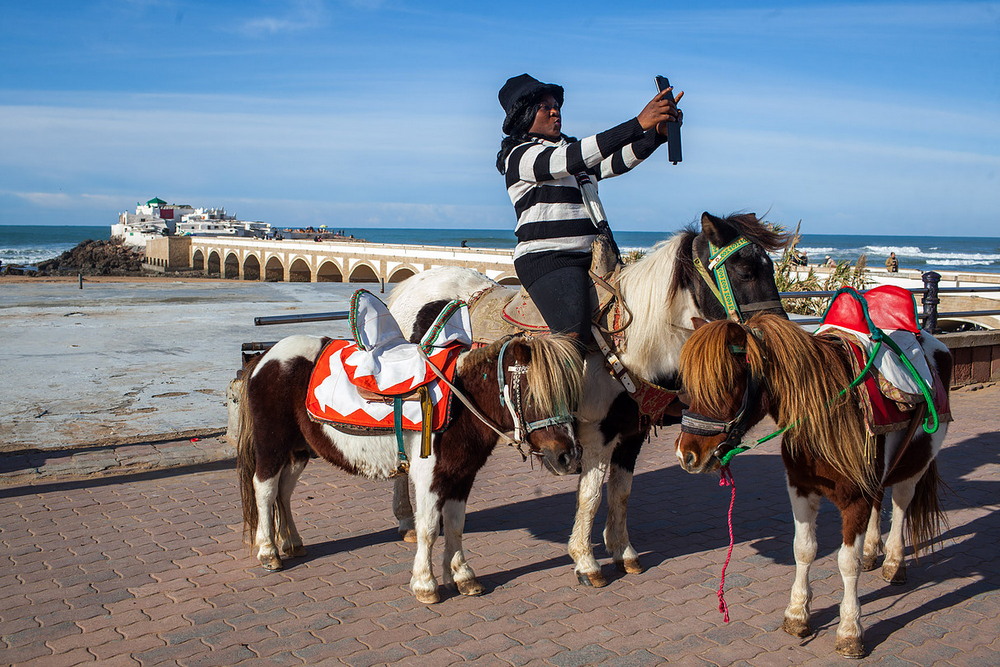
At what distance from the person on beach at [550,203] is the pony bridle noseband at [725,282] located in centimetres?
70

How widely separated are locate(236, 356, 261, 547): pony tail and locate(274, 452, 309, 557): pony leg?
15 centimetres

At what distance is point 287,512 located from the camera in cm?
501

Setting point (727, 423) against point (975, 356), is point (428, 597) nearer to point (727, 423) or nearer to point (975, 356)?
point (727, 423)

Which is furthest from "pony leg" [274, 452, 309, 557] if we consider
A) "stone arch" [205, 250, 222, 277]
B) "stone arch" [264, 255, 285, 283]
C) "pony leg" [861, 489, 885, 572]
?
"stone arch" [205, 250, 222, 277]

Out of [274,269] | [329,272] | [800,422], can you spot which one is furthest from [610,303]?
[274,269]

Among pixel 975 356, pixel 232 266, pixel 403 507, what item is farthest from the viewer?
pixel 232 266

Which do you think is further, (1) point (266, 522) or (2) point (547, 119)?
(1) point (266, 522)

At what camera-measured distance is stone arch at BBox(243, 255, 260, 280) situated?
273 feet

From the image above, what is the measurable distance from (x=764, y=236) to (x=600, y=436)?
1440 millimetres

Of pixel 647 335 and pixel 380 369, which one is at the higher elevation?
pixel 647 335

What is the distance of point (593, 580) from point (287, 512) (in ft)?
6.26

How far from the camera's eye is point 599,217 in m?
4.78

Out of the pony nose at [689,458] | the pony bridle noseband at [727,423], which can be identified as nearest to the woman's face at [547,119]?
the pony bridle noseband at [727,423]

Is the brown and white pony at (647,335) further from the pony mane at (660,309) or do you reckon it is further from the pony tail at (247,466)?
the pony tail at (247,466)
